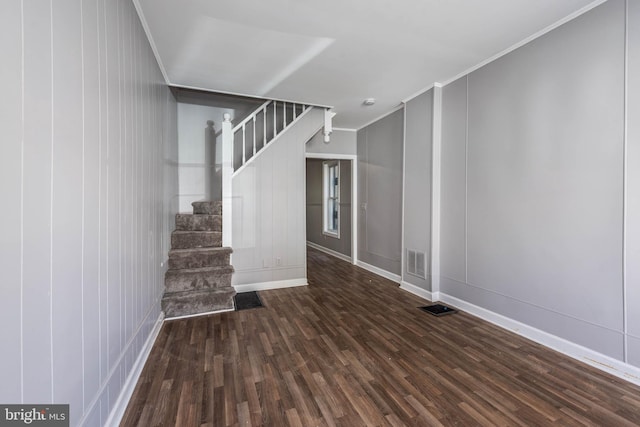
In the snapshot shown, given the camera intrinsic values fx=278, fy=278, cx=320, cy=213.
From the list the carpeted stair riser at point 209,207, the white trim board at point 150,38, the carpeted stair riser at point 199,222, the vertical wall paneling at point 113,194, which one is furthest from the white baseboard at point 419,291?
the white trim board at point 150,38

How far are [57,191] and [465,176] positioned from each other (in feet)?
11.6

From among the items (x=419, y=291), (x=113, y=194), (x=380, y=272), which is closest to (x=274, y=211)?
(x=380, y=272)

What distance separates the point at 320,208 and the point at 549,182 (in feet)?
16.9

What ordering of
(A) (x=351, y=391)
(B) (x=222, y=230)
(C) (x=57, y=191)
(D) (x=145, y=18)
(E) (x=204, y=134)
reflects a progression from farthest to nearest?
(E) (x=204, y=134), (B) (x=222, y=230), (D) (x=145, y=18), (A) (x=351, y=391), (C) (x=57, y=191)

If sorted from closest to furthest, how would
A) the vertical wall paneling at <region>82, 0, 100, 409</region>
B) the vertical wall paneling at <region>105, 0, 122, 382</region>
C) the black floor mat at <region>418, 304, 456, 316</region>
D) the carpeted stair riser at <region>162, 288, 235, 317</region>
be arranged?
1. the vertical wall paneling at <region>82, 0, 100, 409</region>
2. the vertical wall paneling at <region>105, 0, 122, 382</region>
3. the carpeted stair riser at <region>162, 288, 235, 317</region>
4. the black floor mat at <region>418, 304, 456, 316</region>

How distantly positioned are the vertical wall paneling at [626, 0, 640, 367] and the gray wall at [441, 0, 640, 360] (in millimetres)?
31

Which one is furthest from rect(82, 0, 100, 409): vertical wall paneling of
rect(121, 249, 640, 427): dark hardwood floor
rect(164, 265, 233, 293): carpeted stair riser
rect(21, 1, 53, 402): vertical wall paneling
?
rect(164, 265, 233, 293): carpeted stair riser

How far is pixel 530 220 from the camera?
104 inches

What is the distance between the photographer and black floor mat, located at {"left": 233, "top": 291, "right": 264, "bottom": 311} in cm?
348

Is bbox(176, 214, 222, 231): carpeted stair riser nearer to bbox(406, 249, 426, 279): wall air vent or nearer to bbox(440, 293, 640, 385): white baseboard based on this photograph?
bbox(406, 249, 426, 279): wall air vent

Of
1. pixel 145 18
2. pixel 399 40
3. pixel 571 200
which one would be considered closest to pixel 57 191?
pixel 145 18

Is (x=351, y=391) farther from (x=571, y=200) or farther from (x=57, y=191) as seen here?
(x=571, y=200)

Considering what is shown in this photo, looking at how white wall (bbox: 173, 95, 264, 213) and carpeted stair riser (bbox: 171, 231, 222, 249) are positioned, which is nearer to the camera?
carpeted stair riser (bbox: 171, 231, 222, 249)

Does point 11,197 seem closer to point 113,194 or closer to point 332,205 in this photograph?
point 113,194
